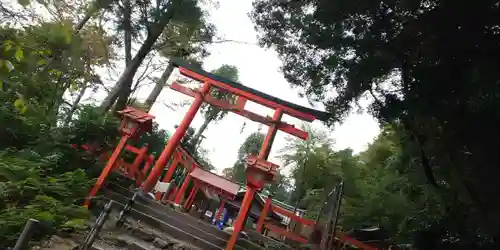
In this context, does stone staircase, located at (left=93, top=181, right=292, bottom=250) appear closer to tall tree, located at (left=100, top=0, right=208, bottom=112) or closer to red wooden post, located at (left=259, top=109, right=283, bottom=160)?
red wooden post, located at (left=259, top=109, right=283, bottom=160)

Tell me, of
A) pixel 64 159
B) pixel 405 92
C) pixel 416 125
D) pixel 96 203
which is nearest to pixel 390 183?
pixel 416 125

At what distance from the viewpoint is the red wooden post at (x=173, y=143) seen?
9242mm

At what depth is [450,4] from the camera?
5.27m

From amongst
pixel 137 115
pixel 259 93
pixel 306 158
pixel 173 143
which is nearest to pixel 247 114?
pixel 259 93

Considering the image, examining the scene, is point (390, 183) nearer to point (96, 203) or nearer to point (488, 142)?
A: point (488, 142)

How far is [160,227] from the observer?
8.20 meters

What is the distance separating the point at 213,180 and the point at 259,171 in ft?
31.0

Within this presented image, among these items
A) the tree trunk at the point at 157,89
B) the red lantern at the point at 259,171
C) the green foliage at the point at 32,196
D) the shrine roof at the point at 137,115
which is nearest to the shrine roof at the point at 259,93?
the red lantern at the point at 259,171

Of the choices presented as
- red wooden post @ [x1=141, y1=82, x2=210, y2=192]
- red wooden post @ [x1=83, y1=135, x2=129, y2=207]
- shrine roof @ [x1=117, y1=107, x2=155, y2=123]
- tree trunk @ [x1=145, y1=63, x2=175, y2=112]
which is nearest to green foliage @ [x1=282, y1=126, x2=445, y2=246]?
red wooden post @ [x1=141, y1=82, x2=210, y2=192]

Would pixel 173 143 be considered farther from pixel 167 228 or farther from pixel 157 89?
pixel 157 89

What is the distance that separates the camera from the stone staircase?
24.1ft

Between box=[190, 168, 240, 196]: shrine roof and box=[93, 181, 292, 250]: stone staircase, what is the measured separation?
24.0 feet

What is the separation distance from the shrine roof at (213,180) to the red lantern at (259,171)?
8850 mm

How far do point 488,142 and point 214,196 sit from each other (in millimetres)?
15370
